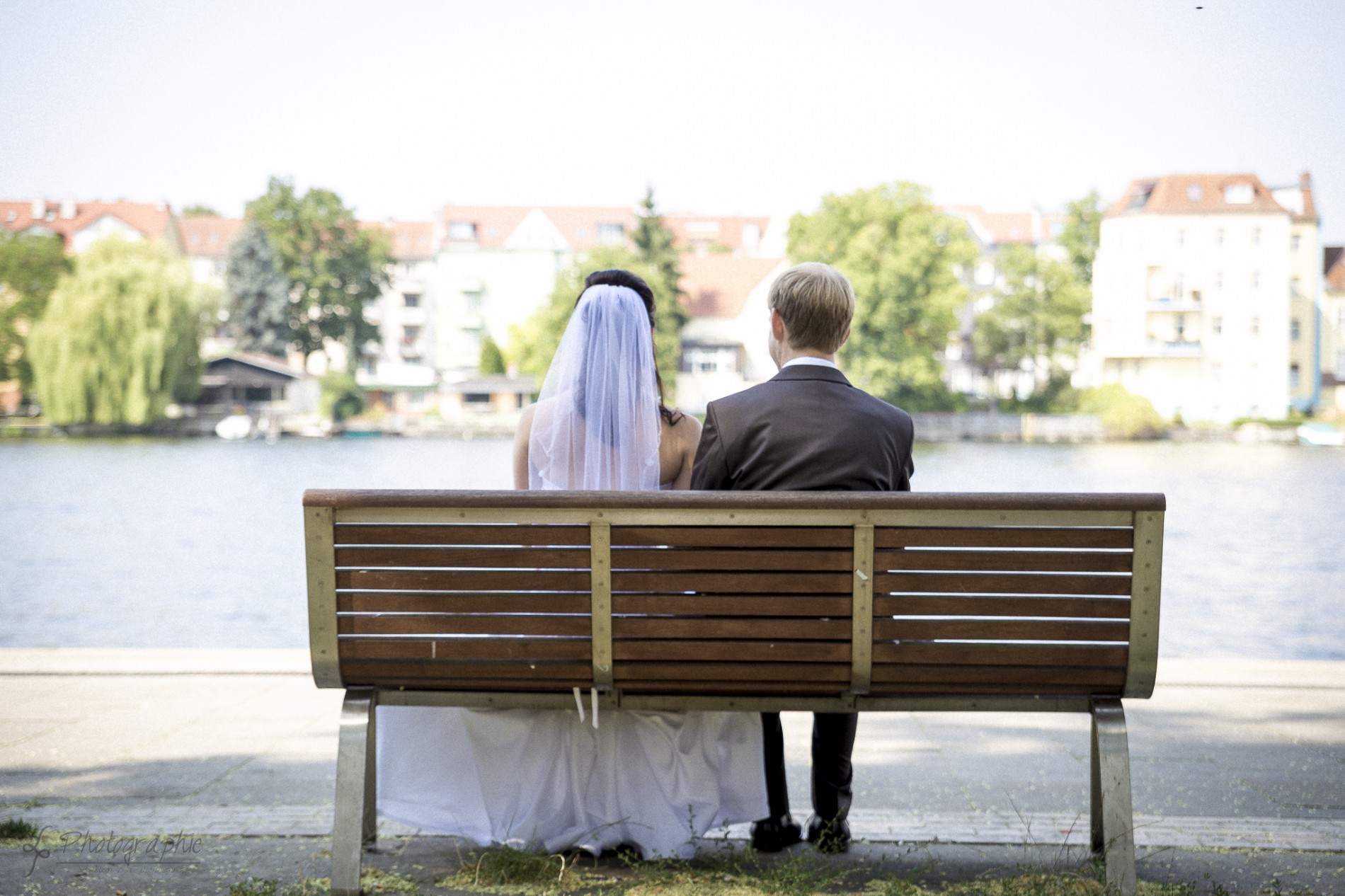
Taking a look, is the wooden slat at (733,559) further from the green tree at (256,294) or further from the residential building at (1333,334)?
the residential building at (1333,334)

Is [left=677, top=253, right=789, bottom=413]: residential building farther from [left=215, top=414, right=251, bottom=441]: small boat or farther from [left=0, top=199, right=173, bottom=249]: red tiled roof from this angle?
[left=0, top=199, right=173, bottom=249]: red tiled roof

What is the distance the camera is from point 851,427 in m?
3.14

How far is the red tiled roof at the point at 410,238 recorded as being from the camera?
91812mm

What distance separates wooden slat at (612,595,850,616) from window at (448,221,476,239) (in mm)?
86418

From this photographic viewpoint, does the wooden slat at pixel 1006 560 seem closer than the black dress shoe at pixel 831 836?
Yes

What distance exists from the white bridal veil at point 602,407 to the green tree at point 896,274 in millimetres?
60353

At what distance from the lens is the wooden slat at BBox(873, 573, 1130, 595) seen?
2.81 m

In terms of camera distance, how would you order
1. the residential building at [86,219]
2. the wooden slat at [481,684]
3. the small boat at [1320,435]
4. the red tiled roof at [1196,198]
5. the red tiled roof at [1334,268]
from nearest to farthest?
the wooden slat at [481,684] < the small boat at [1320,435] < the red tiled roof at [1196,198] < the residential building at [86,219] < the red tiled roof at [1334,268]

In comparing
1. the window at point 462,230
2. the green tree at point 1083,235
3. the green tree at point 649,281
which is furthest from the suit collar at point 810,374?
the window at point 462,230

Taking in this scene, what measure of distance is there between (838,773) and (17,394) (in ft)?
249

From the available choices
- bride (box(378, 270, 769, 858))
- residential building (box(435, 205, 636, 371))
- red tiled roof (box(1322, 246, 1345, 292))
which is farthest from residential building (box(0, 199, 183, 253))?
bride (box(378, 270, 769, 858))

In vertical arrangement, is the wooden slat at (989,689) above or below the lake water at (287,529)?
above

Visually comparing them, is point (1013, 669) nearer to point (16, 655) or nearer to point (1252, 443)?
point (16, 655)

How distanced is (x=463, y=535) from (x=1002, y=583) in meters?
1.18
